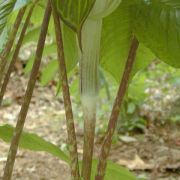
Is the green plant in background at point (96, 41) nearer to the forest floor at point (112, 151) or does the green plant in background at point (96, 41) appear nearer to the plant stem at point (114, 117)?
the plant stem at point (114, 117)

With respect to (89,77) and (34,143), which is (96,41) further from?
(34,143)

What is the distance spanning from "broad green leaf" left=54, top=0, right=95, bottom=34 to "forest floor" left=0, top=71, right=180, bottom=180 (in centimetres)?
115

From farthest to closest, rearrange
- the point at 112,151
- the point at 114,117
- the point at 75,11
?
the point at 112,151 → the point at 114,117 → the point at 75,11

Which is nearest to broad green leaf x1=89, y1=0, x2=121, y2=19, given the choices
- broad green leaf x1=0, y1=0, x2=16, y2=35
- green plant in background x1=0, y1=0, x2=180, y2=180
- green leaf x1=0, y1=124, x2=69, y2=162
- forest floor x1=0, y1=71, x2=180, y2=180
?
green plant in background x1=0, y1=0, x2=180, y2=180

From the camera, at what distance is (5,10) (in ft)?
1.62

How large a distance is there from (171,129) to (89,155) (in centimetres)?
193

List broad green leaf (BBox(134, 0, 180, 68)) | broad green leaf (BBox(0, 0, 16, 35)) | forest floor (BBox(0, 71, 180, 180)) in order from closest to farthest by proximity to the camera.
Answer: broad green leaf (BBox(0, 0, 16, 35))
broad green leaf (BBox(134, 0, 180, 68))
forest floor (BBox(0, 71, 180, 180))

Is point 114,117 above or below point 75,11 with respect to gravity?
below

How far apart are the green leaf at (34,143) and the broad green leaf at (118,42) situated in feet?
0.51

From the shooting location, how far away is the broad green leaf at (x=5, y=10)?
0.48 m

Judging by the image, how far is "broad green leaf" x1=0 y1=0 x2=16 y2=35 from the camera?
0.48 metres

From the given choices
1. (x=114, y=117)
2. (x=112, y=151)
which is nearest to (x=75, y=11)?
(x=114, y=117)

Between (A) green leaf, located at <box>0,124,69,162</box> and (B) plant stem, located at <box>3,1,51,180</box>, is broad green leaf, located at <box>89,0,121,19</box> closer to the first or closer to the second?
(B) plant stem, located at <box>3,1,51,180</box>

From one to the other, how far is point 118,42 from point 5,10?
22 cm
